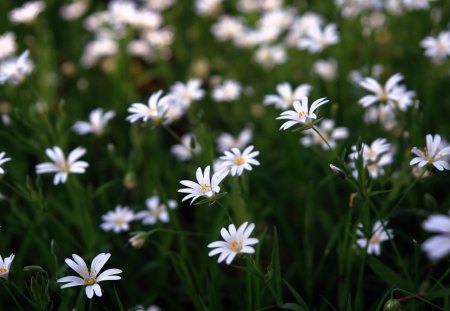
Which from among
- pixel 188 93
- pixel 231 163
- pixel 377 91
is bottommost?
pixel 231 163

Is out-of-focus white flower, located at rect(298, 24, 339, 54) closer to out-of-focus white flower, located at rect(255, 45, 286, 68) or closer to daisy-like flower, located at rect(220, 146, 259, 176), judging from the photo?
out-of-focus white flower, located at rect(255, 45, 286, 68)

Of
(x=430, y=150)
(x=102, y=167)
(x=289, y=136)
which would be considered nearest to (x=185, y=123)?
(x=102, y=167)

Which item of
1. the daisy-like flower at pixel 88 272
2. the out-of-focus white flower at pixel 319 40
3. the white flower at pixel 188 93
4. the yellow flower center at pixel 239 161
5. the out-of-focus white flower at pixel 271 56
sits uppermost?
the out-of-focus white flower at pixel 271 56

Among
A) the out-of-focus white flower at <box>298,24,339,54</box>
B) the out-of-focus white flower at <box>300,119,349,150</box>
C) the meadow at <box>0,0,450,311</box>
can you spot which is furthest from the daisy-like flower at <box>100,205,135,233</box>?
the out-of-focus white flower at <box>298,24,339,54</box>

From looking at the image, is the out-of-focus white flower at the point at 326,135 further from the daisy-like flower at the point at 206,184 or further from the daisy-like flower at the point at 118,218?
the daisy-like flower at the point at 118,218

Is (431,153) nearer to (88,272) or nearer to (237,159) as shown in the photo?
(237,159)

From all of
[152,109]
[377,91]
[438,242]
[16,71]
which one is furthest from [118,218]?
[438,242]

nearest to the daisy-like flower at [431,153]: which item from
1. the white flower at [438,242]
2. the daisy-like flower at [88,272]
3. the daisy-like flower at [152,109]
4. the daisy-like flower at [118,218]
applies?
the white flower at [438,242]
